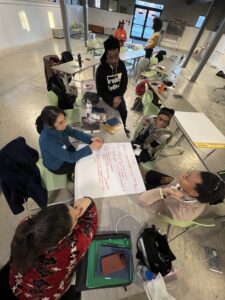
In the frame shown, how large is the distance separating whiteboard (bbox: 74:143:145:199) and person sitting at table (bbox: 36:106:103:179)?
77 millimetres

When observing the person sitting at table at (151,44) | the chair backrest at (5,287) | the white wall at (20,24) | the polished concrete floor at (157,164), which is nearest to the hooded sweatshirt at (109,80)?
the polished concrete floor at (157,164)

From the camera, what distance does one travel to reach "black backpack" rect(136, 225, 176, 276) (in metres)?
0.83

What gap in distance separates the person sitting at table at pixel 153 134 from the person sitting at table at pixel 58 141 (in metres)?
0.71

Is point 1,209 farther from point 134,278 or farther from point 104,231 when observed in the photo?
point 134,278

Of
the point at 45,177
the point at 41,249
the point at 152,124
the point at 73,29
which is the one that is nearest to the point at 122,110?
the point at 152,124

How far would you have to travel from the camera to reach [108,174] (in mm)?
1288

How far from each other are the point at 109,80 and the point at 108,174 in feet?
4.78

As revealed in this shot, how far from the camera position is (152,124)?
200 cm

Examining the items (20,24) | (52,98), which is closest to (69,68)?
(52,98)

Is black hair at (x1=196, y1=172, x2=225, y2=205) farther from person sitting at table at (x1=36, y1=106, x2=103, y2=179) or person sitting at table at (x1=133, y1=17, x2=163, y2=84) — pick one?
person sitting at table at (x1=133, y1=17, x2=163, y2=84)

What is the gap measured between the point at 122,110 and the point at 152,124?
2.19ft

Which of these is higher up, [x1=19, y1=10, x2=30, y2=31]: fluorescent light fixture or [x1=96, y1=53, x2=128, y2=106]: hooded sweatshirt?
[x1=96, y1=53, x2=128, y2=106]: hooded sweatshirt

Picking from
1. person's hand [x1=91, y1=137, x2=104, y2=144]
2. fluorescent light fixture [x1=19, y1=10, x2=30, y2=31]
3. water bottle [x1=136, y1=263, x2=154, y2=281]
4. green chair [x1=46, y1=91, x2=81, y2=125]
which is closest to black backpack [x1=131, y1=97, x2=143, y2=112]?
green chair [x1=46, y1=91, x2=81, y2=125]

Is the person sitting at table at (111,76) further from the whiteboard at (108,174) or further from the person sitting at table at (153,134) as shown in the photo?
the whiteboard at (108,174)
